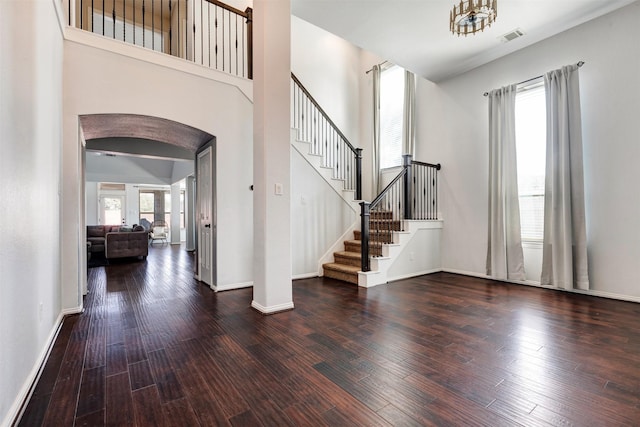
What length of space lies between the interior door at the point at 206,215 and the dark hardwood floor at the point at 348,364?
84cm

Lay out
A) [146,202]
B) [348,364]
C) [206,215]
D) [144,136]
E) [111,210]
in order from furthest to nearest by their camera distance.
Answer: [146,202], [111,210], [206,215], [144,136], [348,364]

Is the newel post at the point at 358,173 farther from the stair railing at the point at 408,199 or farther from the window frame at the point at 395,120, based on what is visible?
the window frame at the point at 395,120

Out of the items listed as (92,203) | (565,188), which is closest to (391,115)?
(565,188)

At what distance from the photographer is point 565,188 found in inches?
146

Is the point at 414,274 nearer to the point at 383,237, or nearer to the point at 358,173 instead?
the point at 383,237

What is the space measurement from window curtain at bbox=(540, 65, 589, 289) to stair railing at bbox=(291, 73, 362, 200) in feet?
9.40

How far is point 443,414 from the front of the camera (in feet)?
4.92

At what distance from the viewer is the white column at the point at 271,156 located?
122 inches

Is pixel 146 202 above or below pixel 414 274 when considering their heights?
above

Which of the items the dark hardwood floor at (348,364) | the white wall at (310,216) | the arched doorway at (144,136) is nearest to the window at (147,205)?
the arched doorway at (144,136)

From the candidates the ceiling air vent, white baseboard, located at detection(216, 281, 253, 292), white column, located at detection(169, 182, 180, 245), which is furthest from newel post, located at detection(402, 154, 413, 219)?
white column, located at detection(169, 182, 180, 245)

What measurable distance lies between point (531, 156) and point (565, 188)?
75cm

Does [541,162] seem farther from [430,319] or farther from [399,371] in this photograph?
Result: [399,371]

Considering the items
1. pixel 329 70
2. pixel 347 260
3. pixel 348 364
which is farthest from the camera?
pixel 329 70
